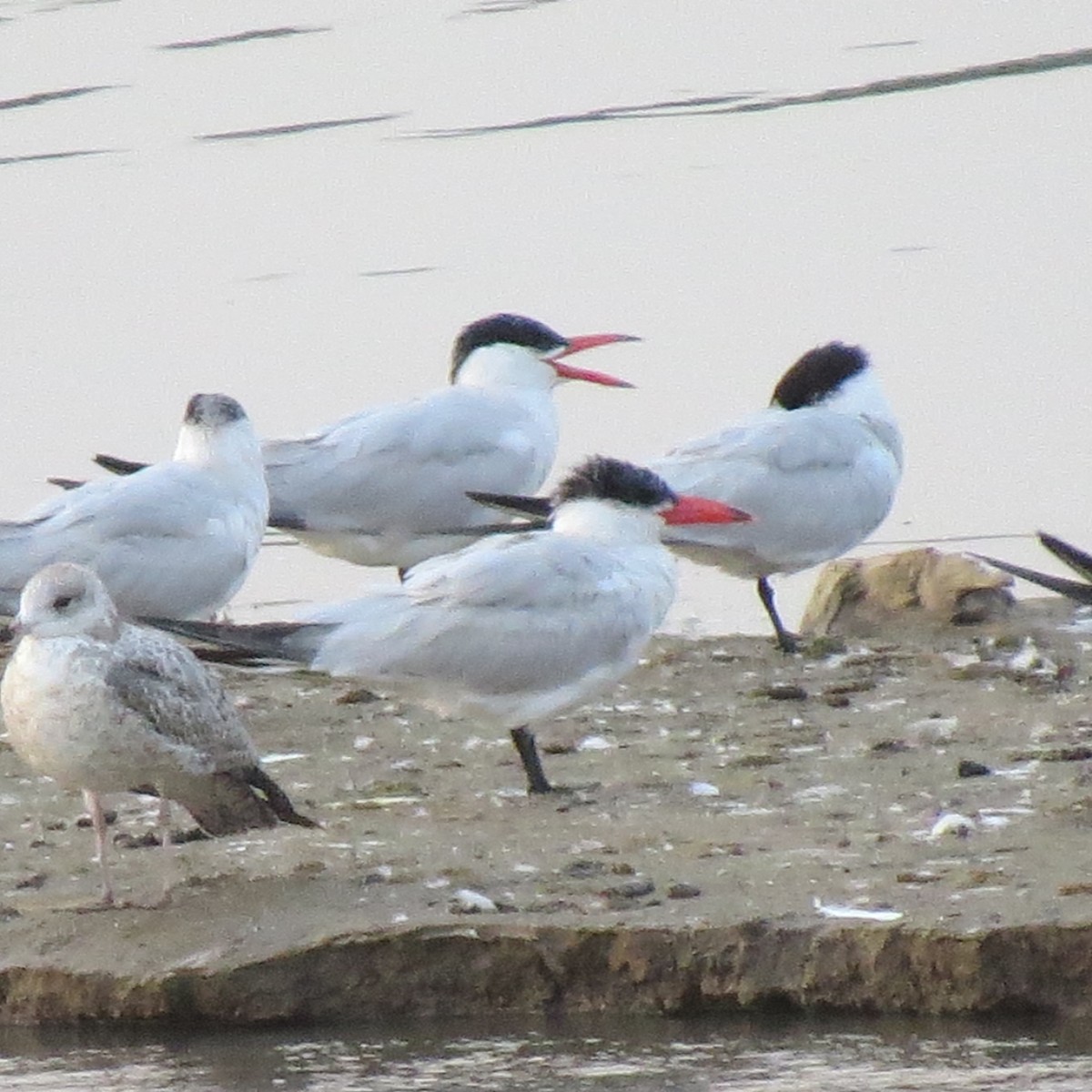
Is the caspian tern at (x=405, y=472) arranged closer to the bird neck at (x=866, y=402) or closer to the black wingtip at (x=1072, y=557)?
the bird neck at (x=866, y=402)

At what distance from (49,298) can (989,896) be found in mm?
7825

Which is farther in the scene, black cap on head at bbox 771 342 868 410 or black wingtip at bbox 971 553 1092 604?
black cap on head at bbox 771 342 868 410

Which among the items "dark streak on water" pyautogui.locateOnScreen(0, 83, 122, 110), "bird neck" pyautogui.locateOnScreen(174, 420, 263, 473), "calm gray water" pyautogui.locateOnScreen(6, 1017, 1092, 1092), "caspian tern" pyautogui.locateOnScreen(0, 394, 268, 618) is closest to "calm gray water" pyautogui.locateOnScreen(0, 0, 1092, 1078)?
"dark streak on water" pyautogui.locateOnScreen(0, 83, 122, 110)

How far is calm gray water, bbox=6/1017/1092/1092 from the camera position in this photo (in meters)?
4.07

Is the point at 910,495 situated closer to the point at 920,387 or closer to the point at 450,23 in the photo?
the point at 920,387

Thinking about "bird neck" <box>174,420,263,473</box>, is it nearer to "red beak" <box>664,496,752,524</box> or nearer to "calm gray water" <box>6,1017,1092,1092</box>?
"red beak" <box>664,496,752,524</box>

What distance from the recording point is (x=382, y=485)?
7859mm

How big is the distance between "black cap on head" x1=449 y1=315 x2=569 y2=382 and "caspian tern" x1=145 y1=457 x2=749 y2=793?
2611 mm

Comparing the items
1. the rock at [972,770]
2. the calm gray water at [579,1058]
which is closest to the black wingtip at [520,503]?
the rock at [972,770]

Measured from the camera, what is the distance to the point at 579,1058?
4.25 m

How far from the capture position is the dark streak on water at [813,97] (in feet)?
45.7

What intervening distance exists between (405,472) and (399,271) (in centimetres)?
388

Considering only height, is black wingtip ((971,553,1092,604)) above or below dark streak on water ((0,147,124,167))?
below

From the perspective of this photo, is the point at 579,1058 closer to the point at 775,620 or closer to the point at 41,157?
the point at 775,620
